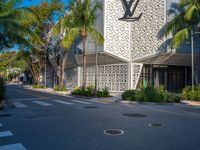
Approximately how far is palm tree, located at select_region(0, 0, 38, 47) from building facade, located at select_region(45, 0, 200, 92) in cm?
1468

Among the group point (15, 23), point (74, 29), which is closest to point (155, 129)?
point (15, 23)

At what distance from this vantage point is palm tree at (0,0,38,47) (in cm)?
1662

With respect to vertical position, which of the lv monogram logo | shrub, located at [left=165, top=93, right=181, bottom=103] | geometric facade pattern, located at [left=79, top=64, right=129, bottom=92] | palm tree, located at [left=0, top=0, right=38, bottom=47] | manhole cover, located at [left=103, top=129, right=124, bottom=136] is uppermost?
the lv monogram logo

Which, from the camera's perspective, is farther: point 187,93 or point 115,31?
point 115,31

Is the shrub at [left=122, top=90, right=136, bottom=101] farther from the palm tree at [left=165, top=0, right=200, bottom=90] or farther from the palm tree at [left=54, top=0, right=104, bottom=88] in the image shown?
the palm tree at [left=54, top=0, right=104, bottom=88]

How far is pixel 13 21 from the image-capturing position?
689 inches

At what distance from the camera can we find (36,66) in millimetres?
57219

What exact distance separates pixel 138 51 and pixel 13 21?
17.6 meters

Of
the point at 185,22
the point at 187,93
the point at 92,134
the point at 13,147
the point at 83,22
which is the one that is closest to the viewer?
the point at 13,147

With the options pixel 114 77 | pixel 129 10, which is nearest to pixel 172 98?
pixel 114 77

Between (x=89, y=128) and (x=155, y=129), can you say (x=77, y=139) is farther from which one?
(x=155, y=129)

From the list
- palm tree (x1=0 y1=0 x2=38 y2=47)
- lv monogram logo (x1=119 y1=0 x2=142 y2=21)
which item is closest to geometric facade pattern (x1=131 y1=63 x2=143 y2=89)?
lv monogram logo (x1=119 y1=0 x2=142 y2=21)

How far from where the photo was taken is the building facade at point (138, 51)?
2973 centimetres

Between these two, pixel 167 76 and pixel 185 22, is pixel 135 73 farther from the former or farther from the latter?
pixel 185 22
